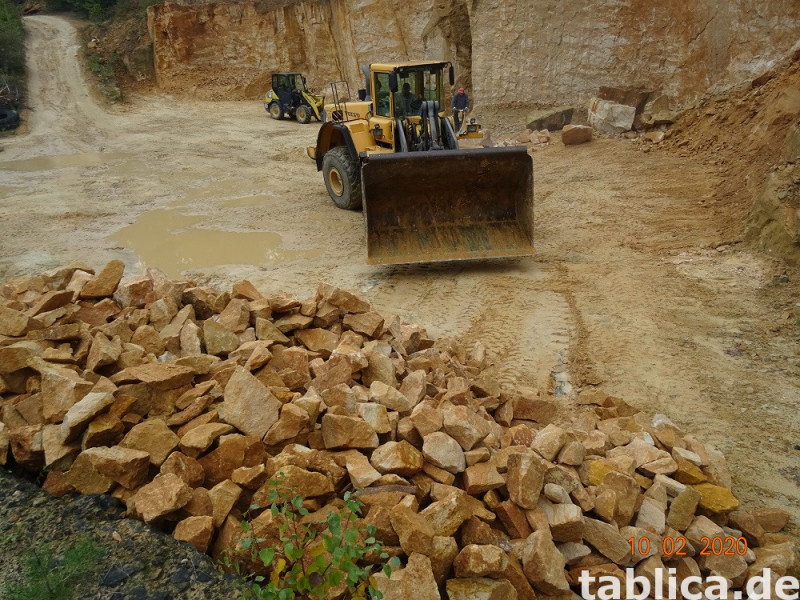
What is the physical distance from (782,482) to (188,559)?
138 inches

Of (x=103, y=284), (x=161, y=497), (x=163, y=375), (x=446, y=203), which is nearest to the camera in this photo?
(x=161, y=497)

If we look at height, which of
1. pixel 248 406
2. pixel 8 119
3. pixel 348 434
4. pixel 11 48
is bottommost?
pixel 348 434

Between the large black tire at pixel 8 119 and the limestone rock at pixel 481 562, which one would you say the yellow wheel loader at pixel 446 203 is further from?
the large black tire at pixel 8 119

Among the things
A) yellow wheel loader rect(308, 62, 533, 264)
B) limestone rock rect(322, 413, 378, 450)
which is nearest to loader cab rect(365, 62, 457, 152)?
yellow wheel loader rect(308, 62, 533, 264)

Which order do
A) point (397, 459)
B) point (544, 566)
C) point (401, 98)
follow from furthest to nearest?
point (401, 98) < point (397, 459) < point (544, 566)

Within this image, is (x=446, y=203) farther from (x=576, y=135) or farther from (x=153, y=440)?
(x=576, y=135)

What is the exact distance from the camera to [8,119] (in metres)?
18.6

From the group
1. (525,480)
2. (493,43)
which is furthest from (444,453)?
(493,43)

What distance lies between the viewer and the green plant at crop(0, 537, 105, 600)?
7.76ft

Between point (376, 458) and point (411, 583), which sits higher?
point (376, 458)

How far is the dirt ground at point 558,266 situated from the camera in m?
4.80

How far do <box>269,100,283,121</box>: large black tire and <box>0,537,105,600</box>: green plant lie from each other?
19.1 meters

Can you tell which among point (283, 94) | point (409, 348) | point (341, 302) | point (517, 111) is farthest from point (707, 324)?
point (283, 94)

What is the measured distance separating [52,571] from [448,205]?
5.86 metres
